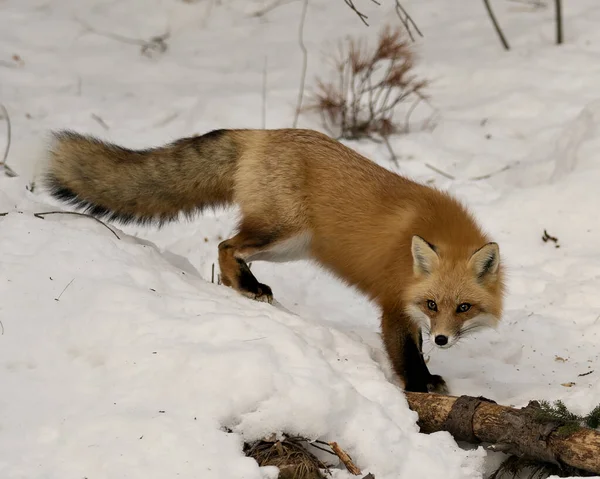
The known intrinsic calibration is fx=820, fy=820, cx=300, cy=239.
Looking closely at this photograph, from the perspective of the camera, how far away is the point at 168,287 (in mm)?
4199

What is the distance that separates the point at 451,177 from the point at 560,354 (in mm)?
2434

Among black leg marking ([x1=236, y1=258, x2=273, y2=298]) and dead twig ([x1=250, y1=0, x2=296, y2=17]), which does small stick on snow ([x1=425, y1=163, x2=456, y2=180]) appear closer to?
black leg marking ([x1=236, y1=258, x2=273, y2=298])

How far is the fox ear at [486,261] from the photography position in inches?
165

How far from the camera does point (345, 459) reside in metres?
3.26

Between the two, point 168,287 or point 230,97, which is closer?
point 168,287

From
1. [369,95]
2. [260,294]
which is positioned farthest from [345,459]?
[369,95]

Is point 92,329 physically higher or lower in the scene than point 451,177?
higher

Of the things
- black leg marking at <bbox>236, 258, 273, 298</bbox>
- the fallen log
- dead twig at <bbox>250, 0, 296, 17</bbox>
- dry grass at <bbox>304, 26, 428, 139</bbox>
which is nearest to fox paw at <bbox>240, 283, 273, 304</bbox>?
black leg marking at <bbox>236, 258, 273, 298</bbox>

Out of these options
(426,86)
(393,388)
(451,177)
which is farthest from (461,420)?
(426,86)

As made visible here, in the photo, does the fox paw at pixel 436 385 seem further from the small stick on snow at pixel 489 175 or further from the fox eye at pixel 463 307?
the small stick on snow at pixel 489 175

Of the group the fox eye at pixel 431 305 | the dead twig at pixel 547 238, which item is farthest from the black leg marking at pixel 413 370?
the dead twig at pixel 547 238

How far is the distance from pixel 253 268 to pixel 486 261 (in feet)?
7.60

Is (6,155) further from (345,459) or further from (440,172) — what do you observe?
(345,459)

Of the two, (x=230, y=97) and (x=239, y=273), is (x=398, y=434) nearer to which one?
(x=239, y=273)
